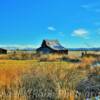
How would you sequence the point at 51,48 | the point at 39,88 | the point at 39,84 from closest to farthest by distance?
the point at 39,88 < the point at 39,84 < the point at 51,48

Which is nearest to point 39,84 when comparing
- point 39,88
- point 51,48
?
point 39,88

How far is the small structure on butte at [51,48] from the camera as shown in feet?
223

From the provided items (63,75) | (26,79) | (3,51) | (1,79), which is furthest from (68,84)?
(3,51)

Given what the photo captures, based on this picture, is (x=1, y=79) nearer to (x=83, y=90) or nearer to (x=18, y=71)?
(x=18, y=71)

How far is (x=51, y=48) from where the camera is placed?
222 feet

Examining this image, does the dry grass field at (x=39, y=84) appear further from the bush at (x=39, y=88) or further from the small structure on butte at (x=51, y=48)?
the small structure on butte at (x=51, y=48)

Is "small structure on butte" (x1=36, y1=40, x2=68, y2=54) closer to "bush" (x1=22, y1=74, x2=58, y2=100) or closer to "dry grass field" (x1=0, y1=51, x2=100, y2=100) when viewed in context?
"dry grass field" (x1=0, y1=51, x2=100, y2=100)

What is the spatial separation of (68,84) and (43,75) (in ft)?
3.22

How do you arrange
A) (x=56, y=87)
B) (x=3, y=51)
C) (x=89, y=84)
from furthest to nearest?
(x=3, y=51) < (x=89, y=84) < (x=56, y=87)

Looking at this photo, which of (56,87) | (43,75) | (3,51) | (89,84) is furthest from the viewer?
(3,51)

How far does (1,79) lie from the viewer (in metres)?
13.1

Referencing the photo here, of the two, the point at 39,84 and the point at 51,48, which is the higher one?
the point at 51,48

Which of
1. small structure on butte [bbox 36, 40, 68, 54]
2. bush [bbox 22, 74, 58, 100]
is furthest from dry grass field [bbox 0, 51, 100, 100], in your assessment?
small structure on butte [bbox 36, 40, 68, 54]

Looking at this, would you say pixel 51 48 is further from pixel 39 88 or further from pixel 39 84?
pixel 39 88
